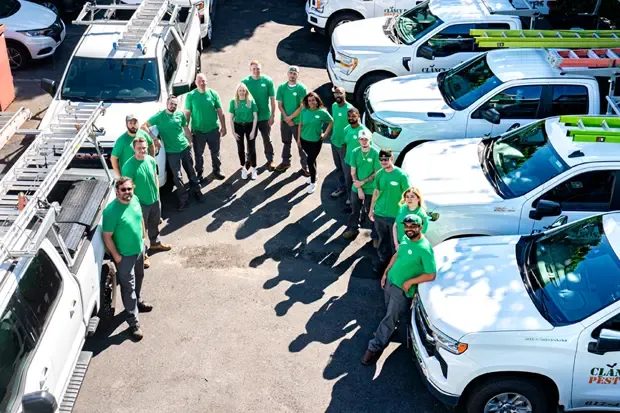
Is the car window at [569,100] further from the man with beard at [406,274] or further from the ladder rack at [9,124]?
the ladder rack at [9,124]

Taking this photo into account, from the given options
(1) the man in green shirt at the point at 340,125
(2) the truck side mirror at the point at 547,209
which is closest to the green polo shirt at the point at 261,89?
(1) the man in green shirt at the point at 340,125

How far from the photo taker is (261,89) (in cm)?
1114

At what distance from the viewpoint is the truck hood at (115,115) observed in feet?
33.1

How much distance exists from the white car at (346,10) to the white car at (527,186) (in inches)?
277

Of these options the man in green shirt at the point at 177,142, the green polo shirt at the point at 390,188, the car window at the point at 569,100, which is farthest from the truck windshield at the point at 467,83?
the man in green shirt at the point at 177,142

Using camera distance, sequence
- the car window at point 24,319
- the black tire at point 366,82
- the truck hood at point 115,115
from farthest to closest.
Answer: the black tire at point 366,82 < the truck hood at point 115,115 < the car window at point 24,319

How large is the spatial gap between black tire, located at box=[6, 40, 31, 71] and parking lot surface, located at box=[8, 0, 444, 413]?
348 centimetres

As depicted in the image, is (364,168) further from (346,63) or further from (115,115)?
(346,63)

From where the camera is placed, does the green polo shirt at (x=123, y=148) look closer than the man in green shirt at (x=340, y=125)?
Yes

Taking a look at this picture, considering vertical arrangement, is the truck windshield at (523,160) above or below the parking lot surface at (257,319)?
above

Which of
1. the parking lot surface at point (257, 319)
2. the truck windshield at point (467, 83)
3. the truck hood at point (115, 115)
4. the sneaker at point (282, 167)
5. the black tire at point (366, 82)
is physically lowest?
the parking lot surface at point (257, 319)

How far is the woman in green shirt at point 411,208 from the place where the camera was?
7.74 metres

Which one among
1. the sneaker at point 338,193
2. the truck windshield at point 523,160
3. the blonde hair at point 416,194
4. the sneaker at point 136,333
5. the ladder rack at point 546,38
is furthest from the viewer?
the sneaker at point 338,193

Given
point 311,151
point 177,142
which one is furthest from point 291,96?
point 177,142
